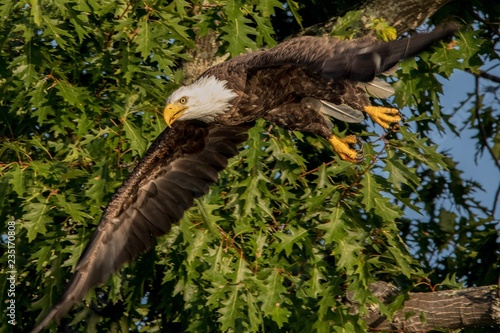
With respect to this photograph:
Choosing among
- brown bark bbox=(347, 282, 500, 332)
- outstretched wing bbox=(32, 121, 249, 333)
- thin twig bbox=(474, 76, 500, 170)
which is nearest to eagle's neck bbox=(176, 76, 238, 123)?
outstretched wing bbox=(32, 121, 249, 333)

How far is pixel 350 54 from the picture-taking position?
695 cm

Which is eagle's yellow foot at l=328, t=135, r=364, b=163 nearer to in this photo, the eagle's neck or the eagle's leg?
the eagle's leg

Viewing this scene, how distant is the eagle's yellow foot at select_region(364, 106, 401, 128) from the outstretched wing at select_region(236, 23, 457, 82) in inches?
33.2

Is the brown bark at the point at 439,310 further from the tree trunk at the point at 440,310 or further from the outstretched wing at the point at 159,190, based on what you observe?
the outstretched wing at the point at 159,190

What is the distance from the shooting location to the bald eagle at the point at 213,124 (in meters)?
7.51

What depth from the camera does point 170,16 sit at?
26.8 feet

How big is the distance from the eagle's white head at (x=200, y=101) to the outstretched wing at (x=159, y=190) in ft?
0.97

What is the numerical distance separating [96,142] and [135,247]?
74 centimetres

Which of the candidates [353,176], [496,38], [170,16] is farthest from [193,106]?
[496,38]

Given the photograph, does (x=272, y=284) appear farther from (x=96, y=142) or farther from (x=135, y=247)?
(x=96, y=142)

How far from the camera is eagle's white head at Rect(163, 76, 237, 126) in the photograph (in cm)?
780

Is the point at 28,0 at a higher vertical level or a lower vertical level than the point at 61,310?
higher

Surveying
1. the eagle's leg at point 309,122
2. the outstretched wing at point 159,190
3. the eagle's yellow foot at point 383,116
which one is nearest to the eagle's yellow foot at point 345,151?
the eagle's leg at point 309,122

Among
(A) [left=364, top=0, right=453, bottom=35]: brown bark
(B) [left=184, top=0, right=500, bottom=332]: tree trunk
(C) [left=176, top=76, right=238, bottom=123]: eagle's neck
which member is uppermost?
(A) [left=364, top=0, right=453, bottom=35]: brown bark
